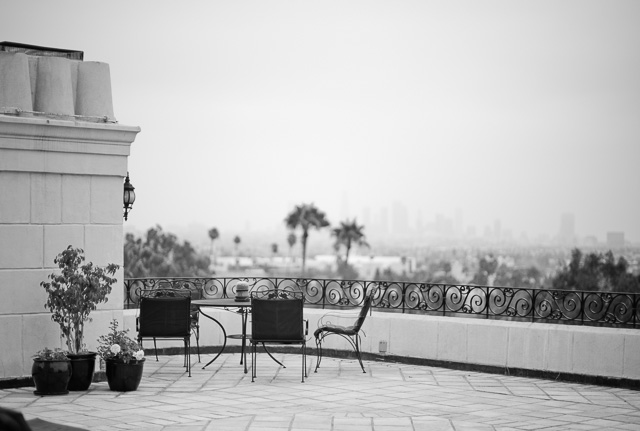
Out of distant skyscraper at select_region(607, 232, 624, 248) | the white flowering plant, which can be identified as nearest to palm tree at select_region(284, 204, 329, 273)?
distant skyscraper at select_region(607, 232, 624, 248)

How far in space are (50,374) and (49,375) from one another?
0.01 metres

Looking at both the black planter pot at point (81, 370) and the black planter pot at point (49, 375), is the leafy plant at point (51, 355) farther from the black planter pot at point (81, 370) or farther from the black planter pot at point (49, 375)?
the black planter pot at point (81, 370)

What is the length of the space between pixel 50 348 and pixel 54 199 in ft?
5.40

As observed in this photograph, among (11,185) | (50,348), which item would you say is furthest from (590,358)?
(11,185)

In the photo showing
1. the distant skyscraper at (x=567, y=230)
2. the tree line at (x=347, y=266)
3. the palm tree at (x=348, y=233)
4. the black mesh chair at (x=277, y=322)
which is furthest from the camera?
the distant skyscraper at (x=567, y=230)

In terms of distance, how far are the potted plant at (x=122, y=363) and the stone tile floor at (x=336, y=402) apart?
0.16 m

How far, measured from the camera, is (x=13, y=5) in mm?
50938

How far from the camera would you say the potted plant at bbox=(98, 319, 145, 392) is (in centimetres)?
984

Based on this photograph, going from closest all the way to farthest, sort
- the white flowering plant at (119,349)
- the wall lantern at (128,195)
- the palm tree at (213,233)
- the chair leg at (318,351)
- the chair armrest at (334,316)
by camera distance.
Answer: the white flowering plant at (119,349) → the chair leg at (318,351) → the wall lantern at (128,195) → the chair armrest at (334,316) → the palm tree at (213,233)

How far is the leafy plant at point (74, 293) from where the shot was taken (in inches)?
384

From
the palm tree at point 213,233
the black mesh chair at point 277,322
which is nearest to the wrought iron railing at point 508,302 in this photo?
the black mesh chair at point 277,322

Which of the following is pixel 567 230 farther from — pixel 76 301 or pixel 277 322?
pixel 76 301

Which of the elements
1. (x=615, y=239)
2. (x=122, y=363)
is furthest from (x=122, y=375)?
(x=615, y=239)

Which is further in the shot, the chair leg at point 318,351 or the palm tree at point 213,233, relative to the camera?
the palm tree at point 213,233
